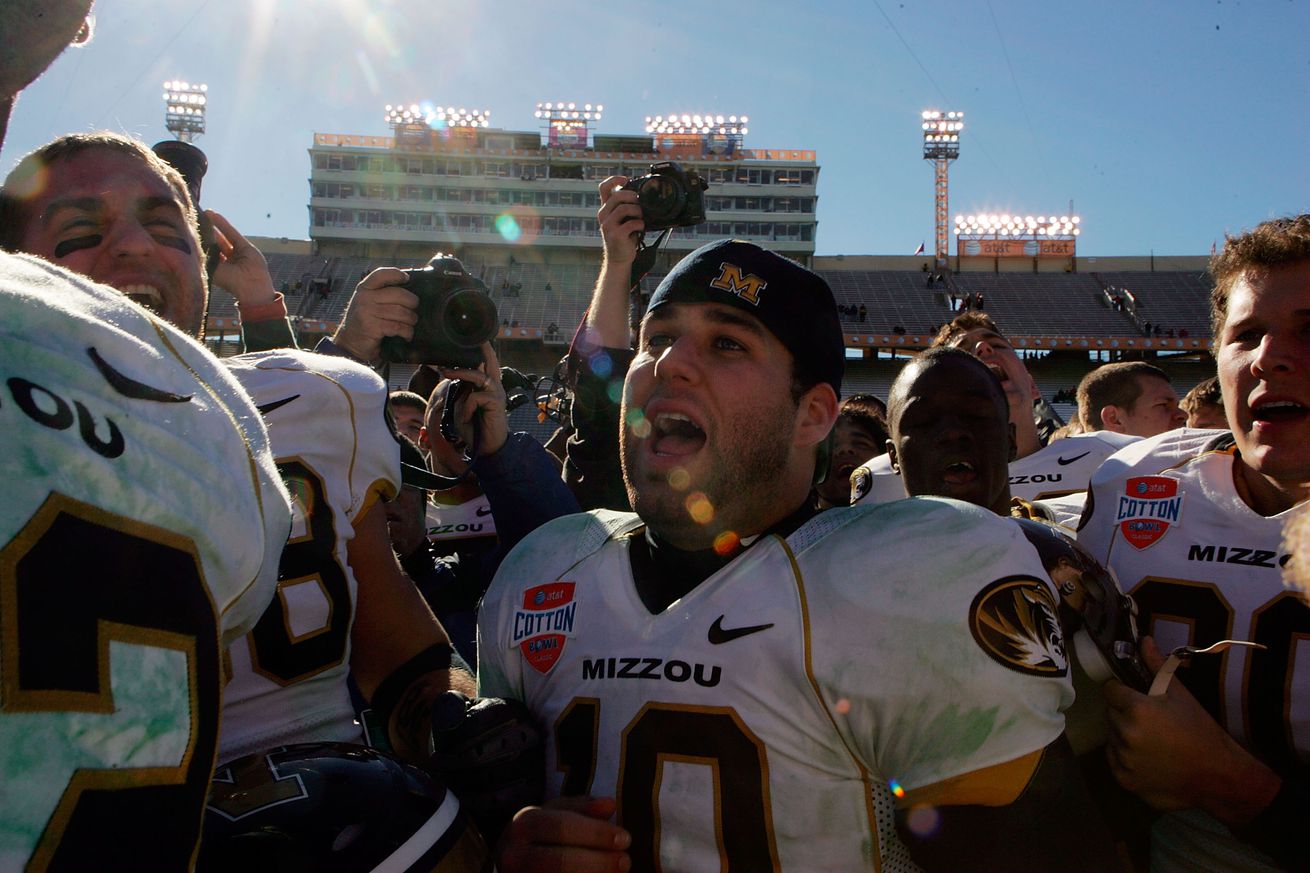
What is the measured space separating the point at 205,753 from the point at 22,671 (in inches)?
5.7

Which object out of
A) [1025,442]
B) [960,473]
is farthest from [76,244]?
[1025,442]

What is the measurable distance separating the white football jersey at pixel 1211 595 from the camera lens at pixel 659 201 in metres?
1.76

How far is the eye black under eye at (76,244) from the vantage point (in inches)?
67.7

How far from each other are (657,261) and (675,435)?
137 ft

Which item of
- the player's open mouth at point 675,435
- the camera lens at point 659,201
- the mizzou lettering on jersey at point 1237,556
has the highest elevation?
the camera lens at point 659,201

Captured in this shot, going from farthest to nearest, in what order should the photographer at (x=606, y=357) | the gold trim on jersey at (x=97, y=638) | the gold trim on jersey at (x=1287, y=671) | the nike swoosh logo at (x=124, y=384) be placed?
the photographer at (x=606, y=357) → the gold trim on jersey at (x=1287, y=671) → the nike swoosh logo at (x=124, y=384) → the gold trim on jersey at (x=97, y=638)

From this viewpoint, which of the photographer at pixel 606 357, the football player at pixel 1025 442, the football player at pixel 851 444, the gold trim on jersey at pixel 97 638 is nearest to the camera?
the gold trim on jersey at pixel 97 638

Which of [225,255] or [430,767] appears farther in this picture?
[225,255]

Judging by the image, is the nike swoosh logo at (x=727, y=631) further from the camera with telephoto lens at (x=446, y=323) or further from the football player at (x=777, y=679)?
the camera with telephoto lens at (x=446, y=323)

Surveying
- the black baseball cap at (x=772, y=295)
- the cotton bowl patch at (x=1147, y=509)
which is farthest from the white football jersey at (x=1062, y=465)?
the black baseball cap at (x=772, y=295)

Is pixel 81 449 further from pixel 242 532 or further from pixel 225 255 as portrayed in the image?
pixel 225 255

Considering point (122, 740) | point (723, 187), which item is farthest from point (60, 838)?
point (723, 187)

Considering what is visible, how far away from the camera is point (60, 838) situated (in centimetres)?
52

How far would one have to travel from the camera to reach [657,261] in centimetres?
4256
